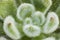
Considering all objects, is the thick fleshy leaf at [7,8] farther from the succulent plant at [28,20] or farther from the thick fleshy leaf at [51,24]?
the thick fleshy leaf at [51,24]

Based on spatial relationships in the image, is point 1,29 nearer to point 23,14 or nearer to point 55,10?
point 23,14

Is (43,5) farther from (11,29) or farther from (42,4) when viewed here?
(11,29)

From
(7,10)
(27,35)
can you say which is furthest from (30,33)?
(7,10)

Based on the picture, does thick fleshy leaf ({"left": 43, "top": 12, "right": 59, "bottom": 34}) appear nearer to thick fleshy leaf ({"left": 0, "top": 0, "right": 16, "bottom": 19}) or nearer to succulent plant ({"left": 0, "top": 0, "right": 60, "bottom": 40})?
succulent plant ({"left": 0, "top": 0, "right": 60, "bottom": 40})

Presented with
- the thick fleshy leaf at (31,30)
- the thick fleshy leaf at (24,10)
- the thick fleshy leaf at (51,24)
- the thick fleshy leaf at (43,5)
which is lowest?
the thick fleshy leaf at (31,30)

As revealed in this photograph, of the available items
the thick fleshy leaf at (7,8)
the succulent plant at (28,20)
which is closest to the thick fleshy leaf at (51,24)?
the succulent plant at (28,20)

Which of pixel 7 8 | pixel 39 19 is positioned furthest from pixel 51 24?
pixel 7 8
